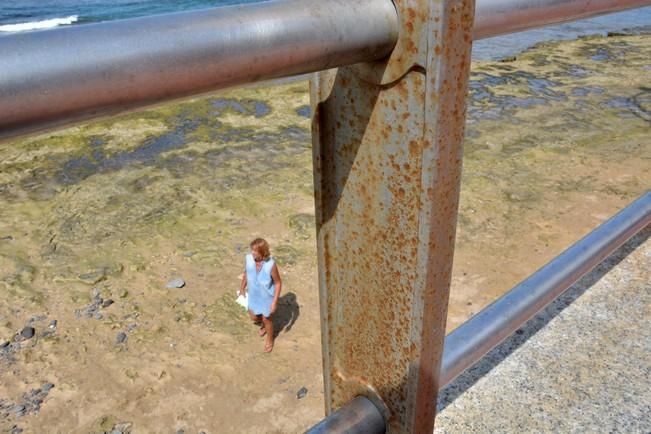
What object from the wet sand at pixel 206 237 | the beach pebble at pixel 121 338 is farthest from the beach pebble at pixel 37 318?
the beach pebble at pixel 121 338

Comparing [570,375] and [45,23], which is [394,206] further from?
[45,23]

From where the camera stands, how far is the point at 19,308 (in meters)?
6.98

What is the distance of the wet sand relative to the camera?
5.94 m

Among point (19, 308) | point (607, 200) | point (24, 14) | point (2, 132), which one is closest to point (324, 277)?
point (2, 132)

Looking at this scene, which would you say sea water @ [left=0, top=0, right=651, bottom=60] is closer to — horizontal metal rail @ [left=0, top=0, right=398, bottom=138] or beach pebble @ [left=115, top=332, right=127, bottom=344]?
beach pebble @ [left=115, top=332, right=127, bottom=344]

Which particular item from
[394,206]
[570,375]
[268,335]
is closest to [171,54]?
[394,206]

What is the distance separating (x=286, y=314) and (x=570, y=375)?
5431 mm

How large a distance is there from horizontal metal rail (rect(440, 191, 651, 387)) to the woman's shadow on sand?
210 inches

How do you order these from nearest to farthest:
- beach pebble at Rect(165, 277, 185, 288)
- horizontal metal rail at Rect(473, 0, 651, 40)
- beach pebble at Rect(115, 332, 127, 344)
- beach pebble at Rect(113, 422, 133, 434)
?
1. horizontal metal rail at Rect(473, 0, 651, 40)
2. beach pebble at Rect(113, 422, 133, 434)
3. beach pebble at Rect(115, 332, 127, 344)
4. beach pebble at Rect(165, 277, 185, 288)

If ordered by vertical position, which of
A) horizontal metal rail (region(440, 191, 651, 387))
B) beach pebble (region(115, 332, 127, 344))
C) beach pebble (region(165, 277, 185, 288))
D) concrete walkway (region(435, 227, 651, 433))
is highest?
horizontal metal rail (region(440, 191, 651, 387))

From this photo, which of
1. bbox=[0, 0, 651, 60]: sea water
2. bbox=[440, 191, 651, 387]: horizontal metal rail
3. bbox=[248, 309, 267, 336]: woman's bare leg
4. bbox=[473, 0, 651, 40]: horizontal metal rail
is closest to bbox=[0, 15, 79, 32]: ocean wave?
bbox=[0, 0, 651, 60]: sea water

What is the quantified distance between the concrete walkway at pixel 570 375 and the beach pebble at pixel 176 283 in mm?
5875

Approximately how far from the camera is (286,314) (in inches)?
276

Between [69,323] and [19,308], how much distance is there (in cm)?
69
